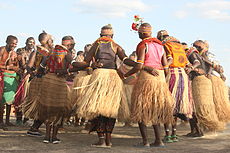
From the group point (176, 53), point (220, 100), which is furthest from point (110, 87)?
point (220, 100)

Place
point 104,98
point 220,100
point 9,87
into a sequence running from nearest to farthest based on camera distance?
point 104,98 → point 9,87 → point 220,100

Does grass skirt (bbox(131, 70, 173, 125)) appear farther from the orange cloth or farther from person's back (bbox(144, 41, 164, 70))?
the orange cloth

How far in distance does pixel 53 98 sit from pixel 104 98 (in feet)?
3.22

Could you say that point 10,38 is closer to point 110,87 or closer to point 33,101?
point 33,101

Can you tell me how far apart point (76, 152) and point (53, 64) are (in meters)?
1.77

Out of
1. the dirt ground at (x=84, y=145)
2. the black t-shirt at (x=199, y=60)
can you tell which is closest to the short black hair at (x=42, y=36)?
the dirt ground at (x=84, y=145)

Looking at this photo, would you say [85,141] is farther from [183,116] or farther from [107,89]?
[183,116]

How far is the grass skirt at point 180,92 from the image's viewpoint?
6.34 m

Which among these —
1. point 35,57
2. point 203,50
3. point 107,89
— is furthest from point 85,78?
point 203,50

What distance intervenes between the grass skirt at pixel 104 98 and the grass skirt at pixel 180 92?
1.26 meters

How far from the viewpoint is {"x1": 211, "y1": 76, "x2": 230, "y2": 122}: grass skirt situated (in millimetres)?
7809

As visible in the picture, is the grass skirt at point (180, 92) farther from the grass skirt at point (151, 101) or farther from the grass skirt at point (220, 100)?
the grass skirt at point (220, 100)

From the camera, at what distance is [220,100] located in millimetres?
7980

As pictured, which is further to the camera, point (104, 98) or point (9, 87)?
point (9, 87)
